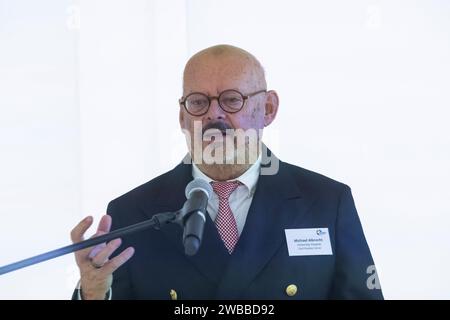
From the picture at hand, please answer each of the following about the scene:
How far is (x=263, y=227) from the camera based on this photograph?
1.84 metres

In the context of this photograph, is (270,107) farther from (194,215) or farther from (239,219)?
(194,215)

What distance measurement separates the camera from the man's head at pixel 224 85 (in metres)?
1.89

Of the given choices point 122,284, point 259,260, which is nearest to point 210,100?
point 259,260

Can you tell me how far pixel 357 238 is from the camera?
6.11ft

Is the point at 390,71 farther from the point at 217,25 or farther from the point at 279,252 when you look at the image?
the point at 279,252

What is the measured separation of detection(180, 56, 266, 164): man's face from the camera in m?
1.89

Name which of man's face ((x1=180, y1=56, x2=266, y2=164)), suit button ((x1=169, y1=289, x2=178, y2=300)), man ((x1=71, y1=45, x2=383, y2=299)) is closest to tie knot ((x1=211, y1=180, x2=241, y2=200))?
man ((x1=71, y1=45, x2=383, y2=299))

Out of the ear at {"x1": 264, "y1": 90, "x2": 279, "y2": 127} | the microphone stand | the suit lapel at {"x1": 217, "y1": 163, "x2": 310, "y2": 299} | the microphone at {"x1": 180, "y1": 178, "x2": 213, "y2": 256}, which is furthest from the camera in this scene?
the ear at {"x1": 264, "y1": 90, "x2": 279, "y2": 127}

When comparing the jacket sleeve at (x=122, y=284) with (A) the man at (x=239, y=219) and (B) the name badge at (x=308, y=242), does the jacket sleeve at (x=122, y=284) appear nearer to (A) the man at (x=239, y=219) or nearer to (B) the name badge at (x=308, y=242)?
(A) the man at (x=239, y=219)

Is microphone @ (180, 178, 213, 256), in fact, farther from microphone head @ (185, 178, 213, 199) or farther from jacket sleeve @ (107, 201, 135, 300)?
jacket sleeve @ (107, 201, 135, 300)

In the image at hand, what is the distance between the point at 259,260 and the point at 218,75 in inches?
25.4

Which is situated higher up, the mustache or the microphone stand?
the mustache

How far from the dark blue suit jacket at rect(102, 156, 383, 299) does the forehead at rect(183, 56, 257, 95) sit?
374mm
